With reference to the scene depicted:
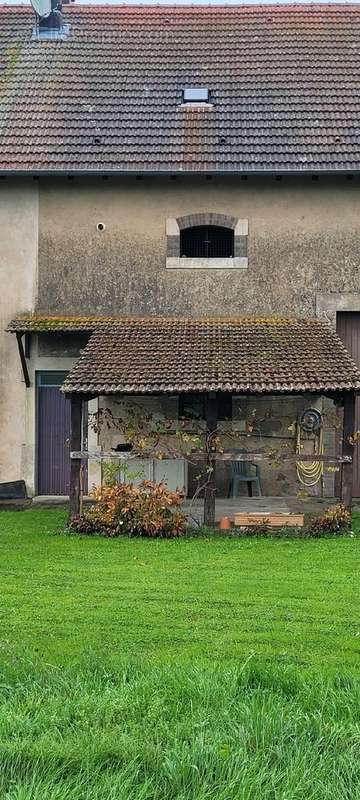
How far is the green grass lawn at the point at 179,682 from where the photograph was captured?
11.0ft

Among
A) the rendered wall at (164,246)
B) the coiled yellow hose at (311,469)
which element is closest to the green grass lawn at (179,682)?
the coiled yellow hose at (311,469)

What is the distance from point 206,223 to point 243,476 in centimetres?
405

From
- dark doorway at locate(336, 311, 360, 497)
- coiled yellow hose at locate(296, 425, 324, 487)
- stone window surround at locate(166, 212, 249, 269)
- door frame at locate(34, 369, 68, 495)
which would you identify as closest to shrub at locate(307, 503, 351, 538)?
coiled yellow hose at locate(296, 425, 324, 487)

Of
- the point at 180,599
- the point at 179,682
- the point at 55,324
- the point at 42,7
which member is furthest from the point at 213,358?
the point at 42,7

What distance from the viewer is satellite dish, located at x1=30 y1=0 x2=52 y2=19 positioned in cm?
1464

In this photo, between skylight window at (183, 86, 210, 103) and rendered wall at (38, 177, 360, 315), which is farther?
skylight window at (183, 86, 210, 103)

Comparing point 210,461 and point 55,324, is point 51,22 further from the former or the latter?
point 210,461

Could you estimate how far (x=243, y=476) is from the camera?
12.2 metres

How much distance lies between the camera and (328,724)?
379cm

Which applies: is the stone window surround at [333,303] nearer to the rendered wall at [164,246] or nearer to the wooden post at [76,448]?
the rendered wall at [164,246]

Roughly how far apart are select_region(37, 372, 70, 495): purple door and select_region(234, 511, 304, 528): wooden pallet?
3.96 metres

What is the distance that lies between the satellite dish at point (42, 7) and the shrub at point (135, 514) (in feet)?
32.3

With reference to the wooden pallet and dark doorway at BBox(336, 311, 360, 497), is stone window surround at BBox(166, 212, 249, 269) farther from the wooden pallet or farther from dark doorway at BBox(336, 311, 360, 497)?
the wooden pallet

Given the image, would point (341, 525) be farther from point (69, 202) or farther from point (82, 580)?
point (69, 202)
